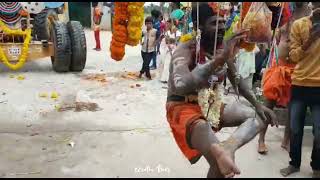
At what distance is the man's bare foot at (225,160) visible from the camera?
8.46ft

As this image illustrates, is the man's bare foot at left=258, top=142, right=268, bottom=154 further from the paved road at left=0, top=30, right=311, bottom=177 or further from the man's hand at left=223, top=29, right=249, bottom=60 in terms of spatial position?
the man's hand at left=223, top=29, right=249, bottom=60

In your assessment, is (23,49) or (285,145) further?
(23,49)

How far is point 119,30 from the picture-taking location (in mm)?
3432

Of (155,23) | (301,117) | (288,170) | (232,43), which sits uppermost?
(232,43)

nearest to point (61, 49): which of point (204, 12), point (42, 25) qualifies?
point (42, 25)

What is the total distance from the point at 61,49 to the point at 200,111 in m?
6.23

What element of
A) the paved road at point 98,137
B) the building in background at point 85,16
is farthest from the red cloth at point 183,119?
the building in background at point 85,16

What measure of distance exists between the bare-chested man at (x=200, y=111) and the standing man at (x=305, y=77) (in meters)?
0.98

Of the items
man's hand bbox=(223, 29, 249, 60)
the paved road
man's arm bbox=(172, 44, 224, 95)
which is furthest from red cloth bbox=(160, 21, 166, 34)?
man's hand bbox=(223, 29, 249, 60)

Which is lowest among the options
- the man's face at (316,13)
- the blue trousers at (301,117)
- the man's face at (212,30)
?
the blue trousers at (301,117)

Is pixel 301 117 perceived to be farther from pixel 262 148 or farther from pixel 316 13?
pixel 316 13

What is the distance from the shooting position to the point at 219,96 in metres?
3.14

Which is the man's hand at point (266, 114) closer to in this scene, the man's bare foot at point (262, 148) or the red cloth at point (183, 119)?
the red cloth at point (183, 119)

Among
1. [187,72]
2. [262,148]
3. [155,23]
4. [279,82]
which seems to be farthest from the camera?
[155,23]
